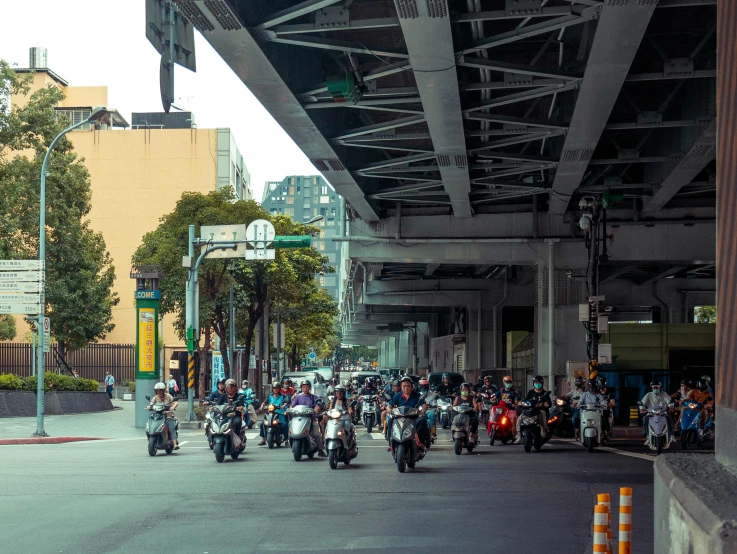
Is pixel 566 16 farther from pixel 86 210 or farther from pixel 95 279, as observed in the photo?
pixel 95 279

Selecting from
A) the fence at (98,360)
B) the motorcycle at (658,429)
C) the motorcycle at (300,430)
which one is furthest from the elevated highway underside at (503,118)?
the fence at (98,360)

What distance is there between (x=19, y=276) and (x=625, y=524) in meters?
26.1

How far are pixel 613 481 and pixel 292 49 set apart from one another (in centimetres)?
862

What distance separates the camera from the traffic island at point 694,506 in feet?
16.9

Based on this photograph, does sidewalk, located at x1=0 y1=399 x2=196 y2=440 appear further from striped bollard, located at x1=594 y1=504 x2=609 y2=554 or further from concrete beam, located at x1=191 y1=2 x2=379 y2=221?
striped bollard, located at x1=594 y1=504 x2=609 y2=554

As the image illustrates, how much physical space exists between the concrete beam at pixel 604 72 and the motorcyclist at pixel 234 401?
27.7 feet

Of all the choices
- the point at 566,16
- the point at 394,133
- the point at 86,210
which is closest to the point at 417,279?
the point at 86,210

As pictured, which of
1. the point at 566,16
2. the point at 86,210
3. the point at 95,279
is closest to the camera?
the point at 566,16

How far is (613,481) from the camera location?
1695 centimetres

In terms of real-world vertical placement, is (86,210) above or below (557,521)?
above

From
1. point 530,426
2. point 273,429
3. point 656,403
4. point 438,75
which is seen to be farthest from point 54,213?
point 438,75

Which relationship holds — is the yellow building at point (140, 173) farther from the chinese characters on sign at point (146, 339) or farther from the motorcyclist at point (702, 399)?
the motorcyclist at point (702, 399)

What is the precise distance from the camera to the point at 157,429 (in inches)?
893

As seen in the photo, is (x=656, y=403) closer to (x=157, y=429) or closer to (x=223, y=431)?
(x=223, y=431)
